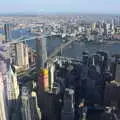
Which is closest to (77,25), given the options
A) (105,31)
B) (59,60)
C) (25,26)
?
(105,31)

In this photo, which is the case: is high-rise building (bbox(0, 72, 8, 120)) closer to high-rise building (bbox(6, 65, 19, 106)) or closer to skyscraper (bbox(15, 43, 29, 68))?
high-rise building (bbox(6, 65, 19, 106))

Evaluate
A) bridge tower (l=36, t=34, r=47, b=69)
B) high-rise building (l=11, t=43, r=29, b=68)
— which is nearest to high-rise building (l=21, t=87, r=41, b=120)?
bridge tower (l=36, t=34, r=47, b=69)

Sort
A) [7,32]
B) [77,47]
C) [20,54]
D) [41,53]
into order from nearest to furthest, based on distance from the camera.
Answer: [41,53]
[20,54]
[7,32]
[77,47]

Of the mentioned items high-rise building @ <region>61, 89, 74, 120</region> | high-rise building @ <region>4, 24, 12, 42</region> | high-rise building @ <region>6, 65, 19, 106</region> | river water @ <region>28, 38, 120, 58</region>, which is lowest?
high-rise building @ <region>61, 89, 74, 120</region>

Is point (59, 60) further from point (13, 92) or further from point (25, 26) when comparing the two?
point (13, 92)

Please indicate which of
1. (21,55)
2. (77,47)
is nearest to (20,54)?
(21,55)

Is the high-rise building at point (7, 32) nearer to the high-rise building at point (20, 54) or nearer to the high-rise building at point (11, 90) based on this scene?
the high-rise building at point (20, 54)

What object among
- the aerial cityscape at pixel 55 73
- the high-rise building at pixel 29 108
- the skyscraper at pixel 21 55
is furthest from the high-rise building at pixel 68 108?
the skyscraper at pixel 21 55

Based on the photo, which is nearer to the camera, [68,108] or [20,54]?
[68,108]

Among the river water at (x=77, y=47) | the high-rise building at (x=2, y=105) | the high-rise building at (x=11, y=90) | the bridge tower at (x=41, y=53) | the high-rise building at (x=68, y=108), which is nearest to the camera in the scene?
the high-rise building at (x=2, y=105)

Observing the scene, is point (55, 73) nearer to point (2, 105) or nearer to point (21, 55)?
point (21, 55)
